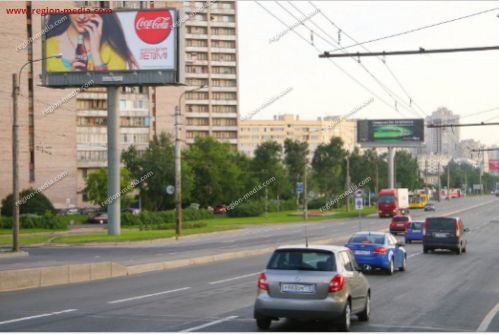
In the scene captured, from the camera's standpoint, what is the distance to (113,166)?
55562mm

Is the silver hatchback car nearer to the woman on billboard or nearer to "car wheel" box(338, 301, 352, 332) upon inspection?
"car wheel" box(338, 301, 352, 332)

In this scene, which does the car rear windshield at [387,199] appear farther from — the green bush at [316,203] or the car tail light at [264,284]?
the car tail light at [264,284]

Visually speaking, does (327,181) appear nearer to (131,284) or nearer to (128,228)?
(128,228)

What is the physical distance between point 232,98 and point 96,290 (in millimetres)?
116433

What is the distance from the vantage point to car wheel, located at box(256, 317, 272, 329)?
1284 cm

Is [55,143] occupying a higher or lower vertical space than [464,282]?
higher

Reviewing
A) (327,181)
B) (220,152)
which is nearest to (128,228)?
(220,152)

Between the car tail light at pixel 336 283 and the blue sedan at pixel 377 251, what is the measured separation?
12588 millimetres

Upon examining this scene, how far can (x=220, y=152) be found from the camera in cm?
10044

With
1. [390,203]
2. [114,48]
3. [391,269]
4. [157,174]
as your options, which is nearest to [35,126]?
[157,174]

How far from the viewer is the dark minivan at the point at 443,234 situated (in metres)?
36.0

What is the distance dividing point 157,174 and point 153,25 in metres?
36.5

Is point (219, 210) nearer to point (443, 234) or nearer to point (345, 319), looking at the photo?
point (443, 234)

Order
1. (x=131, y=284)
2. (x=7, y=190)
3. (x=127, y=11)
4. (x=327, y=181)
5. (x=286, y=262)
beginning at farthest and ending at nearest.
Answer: (x=327, y=181) < (x=7, y=190) < (x=127, y=11) < (x=131, y=284) < (x=286, y=262)
